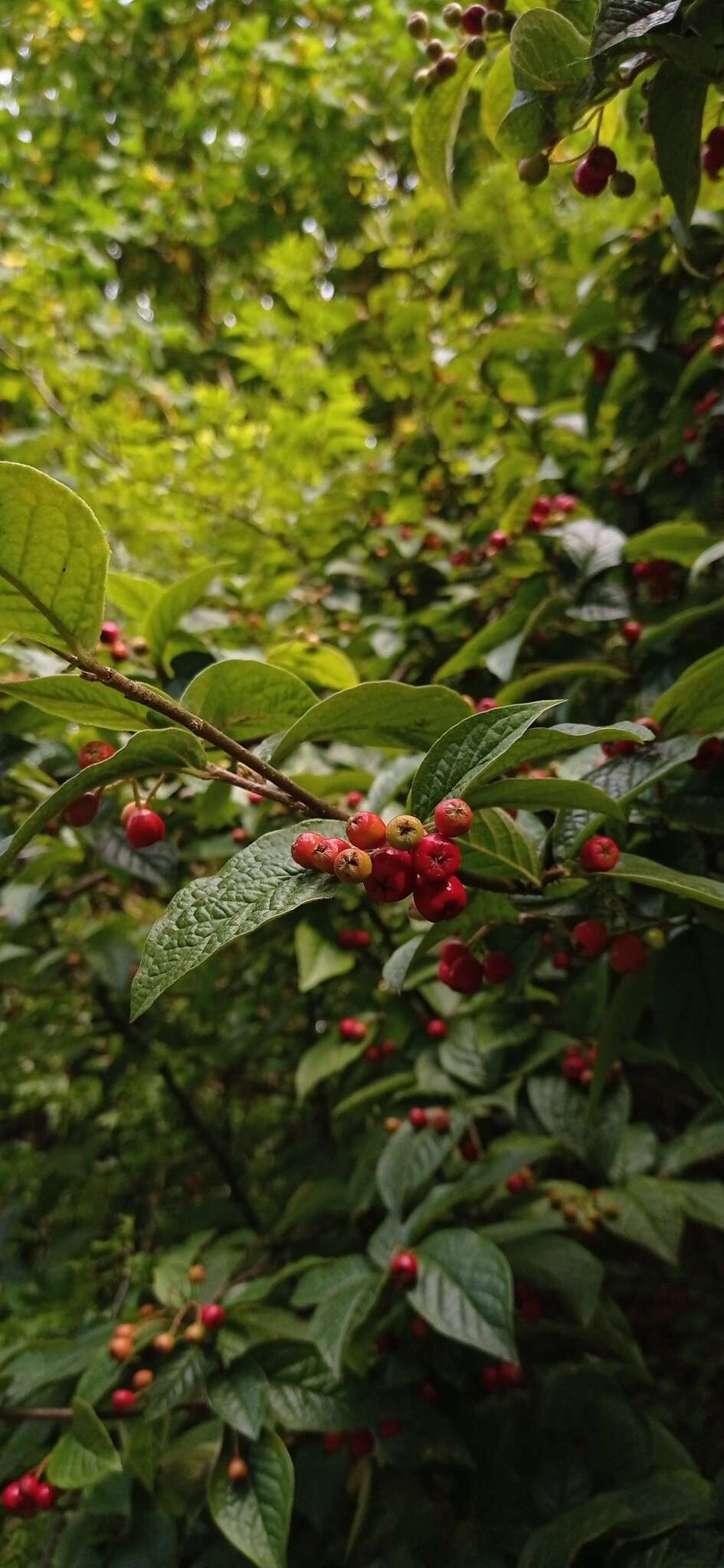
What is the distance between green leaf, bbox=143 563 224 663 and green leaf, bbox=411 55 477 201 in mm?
726

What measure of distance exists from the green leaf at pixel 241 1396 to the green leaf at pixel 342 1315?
13 cm

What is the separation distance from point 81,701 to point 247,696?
0.18 metres

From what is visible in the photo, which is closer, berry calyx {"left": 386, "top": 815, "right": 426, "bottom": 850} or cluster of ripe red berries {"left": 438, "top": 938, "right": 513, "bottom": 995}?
berry calyx {"left": 386, "top": 815, "right": 426, "bottom": 850}

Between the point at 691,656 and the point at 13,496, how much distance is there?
1.20m

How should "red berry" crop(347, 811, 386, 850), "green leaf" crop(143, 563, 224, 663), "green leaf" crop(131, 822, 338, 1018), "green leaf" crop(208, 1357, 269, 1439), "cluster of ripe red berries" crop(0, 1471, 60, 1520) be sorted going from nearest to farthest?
1. "green leaf" crop(131, 822, 338, 1018)
2. "red berry" crop(347, 811, 386, 850)
3. "green leaf" crop(143, 563, 224, 663)
4. "green leaf" crop(208, 1357, 269, 1439)
5. "cluster of ripe red berries" crop(0, 1471, 60, 1520)

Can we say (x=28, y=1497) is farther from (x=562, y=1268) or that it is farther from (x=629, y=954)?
(x=629, y=954)

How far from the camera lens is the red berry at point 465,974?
1068mm

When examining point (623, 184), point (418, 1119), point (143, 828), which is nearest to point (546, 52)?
point (623, 184)

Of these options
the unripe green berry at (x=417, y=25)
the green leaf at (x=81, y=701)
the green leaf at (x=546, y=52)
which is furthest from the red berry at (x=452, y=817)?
the unripe green berry at (x=417, y=25)

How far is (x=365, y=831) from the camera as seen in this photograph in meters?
0.73

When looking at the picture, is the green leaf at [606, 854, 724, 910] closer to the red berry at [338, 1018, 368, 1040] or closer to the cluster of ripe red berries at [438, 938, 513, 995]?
the cluster of ripe red berries at [438, 938, 513, 995]

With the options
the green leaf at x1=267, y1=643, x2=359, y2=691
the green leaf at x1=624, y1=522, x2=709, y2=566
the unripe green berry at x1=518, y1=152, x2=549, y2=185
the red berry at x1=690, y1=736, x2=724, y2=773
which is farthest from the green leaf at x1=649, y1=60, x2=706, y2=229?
the green leaf at x1=267, y1=643, x2=359, y2=691

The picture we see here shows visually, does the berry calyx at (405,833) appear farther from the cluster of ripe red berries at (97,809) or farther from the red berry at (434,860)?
the cluster of ripe red berries at (97,809)

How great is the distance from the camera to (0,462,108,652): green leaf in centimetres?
72
